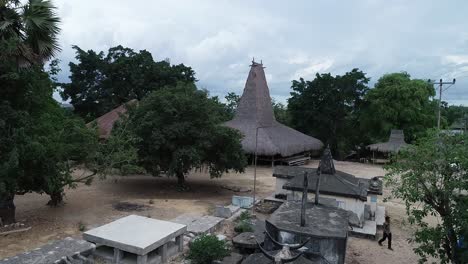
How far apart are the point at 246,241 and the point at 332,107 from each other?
2450cm

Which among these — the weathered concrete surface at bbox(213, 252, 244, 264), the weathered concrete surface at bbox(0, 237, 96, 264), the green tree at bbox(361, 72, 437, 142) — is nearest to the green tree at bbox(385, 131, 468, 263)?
the weathered concrete surface at bbox(213, 252, 244, 264)

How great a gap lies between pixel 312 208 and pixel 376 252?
334 cm

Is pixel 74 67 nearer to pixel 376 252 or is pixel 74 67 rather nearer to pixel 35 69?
pixel 35 69

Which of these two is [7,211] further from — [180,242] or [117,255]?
[180,242]

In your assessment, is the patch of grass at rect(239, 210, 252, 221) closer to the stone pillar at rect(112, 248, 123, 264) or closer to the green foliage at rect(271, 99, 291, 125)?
the stone pillar at rect(112, 248, 123, 264)

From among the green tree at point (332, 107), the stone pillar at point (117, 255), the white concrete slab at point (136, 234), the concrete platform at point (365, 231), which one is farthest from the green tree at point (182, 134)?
the green tree at point (332, 107)

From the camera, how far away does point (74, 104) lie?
32594 mm

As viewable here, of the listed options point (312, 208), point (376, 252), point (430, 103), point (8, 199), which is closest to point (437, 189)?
point (312, 208)

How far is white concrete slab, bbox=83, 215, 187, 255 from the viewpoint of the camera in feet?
29.8

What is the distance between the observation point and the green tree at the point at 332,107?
33.5 m

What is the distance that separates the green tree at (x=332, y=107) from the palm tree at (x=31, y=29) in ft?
84.1

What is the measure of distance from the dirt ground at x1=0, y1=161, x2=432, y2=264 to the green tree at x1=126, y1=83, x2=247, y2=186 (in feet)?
5.68

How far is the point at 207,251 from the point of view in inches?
367

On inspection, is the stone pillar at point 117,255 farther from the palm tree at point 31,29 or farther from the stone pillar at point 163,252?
the palm tree at point 31,29
